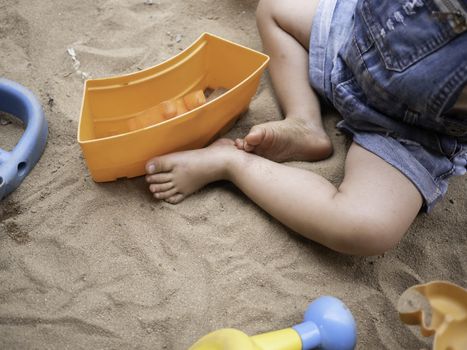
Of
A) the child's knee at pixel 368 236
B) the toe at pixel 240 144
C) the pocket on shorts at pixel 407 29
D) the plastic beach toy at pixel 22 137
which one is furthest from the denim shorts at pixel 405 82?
the plastic beach toy at pixel 22 137

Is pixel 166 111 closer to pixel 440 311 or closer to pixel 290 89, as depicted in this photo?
pixel 290 89

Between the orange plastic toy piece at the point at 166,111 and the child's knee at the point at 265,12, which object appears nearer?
the orange plastic toy piece at the point at 166,111

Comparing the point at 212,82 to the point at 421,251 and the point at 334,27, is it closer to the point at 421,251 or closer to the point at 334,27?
the point at 334,27

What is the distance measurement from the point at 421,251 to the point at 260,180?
0.35 metres

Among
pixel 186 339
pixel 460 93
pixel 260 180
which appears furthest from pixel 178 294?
pixel 460 93

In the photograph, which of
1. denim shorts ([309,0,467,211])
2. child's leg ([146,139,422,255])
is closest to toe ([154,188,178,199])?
child's leg ([146,139,422,255])

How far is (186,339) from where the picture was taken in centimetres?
87

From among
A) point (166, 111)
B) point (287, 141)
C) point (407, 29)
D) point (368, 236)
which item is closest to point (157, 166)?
point (166, 111)

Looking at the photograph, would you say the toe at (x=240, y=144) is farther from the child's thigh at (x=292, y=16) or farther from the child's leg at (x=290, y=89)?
the child's thigh at (x=292, y=16)

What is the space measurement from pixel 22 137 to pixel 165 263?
0.41 metres

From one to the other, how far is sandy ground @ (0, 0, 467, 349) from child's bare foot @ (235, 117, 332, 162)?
37mm

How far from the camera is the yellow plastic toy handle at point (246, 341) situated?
72 cm

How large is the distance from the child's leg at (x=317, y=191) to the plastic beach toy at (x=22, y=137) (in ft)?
Result: 0.82

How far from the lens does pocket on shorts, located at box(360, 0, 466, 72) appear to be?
35.5 inches
